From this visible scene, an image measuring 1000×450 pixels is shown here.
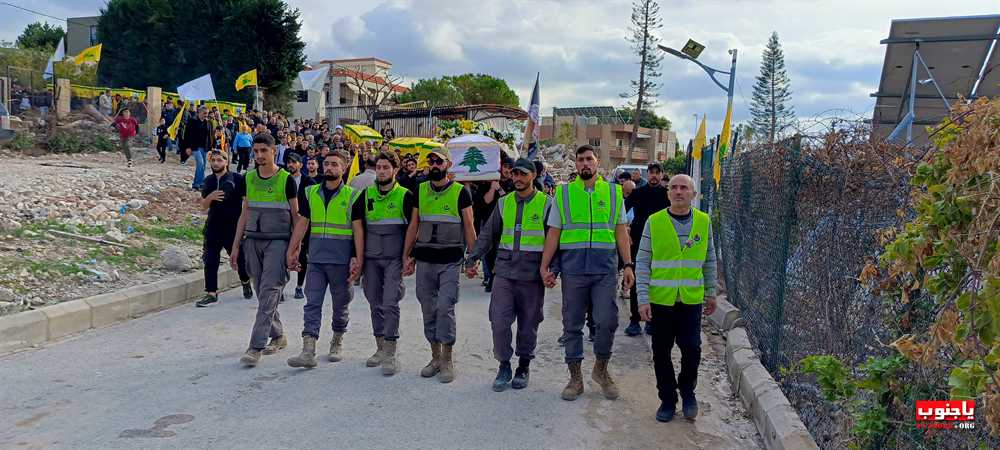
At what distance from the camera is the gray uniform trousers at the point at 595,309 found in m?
6.01

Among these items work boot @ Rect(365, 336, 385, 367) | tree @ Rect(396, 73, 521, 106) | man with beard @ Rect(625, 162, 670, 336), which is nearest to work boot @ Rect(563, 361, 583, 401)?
work boot @ Rect(365, 336, 385, 367)

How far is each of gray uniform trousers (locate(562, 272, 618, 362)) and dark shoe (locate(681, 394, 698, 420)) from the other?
690mm

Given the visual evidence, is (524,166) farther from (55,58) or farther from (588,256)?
(55,58)

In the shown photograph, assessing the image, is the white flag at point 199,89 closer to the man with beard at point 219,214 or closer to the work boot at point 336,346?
the man with beard at point 219,214

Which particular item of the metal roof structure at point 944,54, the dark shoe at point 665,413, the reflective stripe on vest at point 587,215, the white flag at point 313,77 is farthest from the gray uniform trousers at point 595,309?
the white flag at point 313,77

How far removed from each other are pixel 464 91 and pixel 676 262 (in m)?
73.7

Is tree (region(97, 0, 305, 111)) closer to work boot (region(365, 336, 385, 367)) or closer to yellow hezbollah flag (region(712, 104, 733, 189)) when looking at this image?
yellow hezbollah flag (region(712, 104, 733, 189))

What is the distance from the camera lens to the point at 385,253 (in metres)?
6.64

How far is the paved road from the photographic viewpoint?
4.91 meters

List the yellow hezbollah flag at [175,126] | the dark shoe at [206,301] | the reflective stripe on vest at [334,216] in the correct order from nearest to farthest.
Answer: the reflective stripe on vest at [334,216] < the dark shoe at [206,301] < the yellow hezbollah flag at [175,126]

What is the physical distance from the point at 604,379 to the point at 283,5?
40.9 metres

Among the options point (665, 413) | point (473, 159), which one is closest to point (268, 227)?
point (665, 413)

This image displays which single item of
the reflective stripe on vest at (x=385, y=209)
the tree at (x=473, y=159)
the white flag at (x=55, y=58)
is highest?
the white flag at (x=55, y=58)

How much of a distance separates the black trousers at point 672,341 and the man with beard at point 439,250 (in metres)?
1.74
